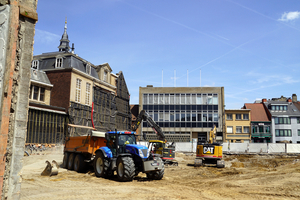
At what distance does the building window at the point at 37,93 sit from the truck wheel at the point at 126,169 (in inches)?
735

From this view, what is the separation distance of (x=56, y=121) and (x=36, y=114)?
2.71 m

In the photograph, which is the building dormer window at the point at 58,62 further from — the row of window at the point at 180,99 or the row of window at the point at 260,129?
the row of window at the point at 260,129

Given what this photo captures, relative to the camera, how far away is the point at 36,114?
2655 cm

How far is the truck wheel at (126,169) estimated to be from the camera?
12789mm

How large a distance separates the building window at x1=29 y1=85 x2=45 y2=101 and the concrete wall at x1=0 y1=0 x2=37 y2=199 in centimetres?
2371

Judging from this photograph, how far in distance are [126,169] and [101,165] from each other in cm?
257

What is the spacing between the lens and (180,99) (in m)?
53.5


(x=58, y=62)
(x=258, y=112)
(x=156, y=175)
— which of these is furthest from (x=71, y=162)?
(x=258, y=112)

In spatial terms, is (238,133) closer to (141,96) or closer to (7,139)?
(141,96)

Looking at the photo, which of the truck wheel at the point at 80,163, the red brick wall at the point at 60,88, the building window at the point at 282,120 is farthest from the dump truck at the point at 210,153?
the building window at the point at 282,120

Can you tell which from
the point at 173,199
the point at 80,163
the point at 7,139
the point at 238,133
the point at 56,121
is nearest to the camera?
the point at 7,139

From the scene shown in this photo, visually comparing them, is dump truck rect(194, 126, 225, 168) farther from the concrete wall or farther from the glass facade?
the glass facade

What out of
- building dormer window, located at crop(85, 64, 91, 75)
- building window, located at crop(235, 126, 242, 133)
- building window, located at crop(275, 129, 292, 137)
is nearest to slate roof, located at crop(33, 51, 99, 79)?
building dormer window, located at crop(85, 64, 91, 75)

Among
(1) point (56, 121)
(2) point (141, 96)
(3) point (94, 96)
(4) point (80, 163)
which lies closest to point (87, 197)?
(4) point (80, 163)
